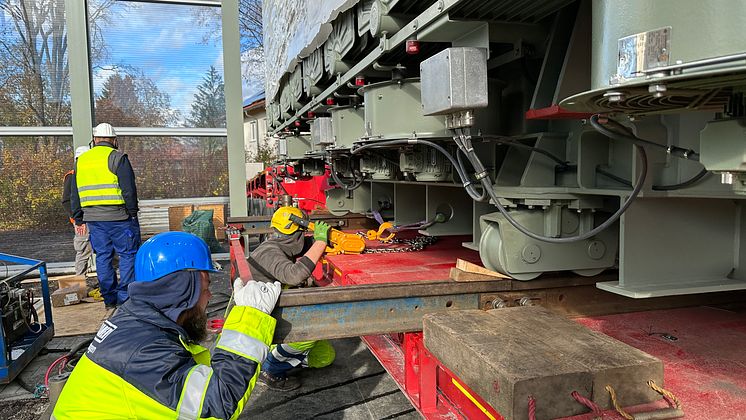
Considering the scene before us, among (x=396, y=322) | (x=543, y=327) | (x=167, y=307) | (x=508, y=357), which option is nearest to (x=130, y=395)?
(x=167, y=307)

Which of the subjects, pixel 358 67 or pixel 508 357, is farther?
pixel 358 67

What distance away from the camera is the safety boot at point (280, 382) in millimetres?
4012

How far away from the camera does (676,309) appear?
258cm

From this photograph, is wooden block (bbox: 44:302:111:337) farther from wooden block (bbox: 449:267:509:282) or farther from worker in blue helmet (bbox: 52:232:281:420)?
wooden block (bbox: 449:267:509:282)

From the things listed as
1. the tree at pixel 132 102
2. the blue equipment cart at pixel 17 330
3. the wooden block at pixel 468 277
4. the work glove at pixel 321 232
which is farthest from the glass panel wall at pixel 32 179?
the wooden block at pixel 468 277

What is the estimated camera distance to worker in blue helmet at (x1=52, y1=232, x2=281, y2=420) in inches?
69.6

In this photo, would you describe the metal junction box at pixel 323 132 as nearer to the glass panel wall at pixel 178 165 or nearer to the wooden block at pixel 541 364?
the wooden block at pixel 541 364

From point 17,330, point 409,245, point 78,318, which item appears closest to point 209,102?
point 78,318

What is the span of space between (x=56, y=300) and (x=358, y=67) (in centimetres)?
523

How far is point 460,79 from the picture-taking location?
2.02 m

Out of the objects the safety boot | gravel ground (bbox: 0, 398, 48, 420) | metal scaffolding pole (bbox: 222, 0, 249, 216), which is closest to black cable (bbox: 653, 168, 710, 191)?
the safety boot

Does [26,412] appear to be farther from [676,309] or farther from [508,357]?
[676,309]

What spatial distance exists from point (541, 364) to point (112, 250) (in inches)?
220

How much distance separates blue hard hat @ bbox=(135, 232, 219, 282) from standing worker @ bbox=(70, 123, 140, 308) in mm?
4196
